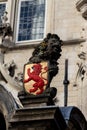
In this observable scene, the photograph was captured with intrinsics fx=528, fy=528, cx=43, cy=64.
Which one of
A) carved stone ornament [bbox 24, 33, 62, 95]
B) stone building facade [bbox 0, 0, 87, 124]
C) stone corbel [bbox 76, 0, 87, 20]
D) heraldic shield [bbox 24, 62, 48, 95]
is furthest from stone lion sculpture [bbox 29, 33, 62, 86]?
stone corbel [bbox 76, 0, 87, 20]

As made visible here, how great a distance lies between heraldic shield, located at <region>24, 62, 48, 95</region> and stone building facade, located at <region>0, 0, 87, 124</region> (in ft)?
13.8

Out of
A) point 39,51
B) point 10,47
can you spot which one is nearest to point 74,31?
point 10,47

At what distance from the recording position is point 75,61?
19.5 metres

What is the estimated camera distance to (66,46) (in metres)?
19.9

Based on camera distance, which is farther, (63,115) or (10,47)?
(10,47)

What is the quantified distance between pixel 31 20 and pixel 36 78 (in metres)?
7.65

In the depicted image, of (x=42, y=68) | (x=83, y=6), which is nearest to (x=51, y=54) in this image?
(x=42, y=68)

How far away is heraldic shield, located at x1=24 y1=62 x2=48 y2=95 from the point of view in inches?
568

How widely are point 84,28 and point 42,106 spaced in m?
6.63

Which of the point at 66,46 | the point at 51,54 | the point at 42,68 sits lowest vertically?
the point at 42,68

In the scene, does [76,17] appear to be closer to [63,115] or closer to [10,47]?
[10,47]

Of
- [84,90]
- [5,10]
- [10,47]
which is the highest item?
[5,10]

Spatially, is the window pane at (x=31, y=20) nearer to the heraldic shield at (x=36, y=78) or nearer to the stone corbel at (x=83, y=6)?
the stone corbel at (x=83, y=6)

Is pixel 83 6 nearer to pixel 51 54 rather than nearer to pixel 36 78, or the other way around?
pixel 51 54
